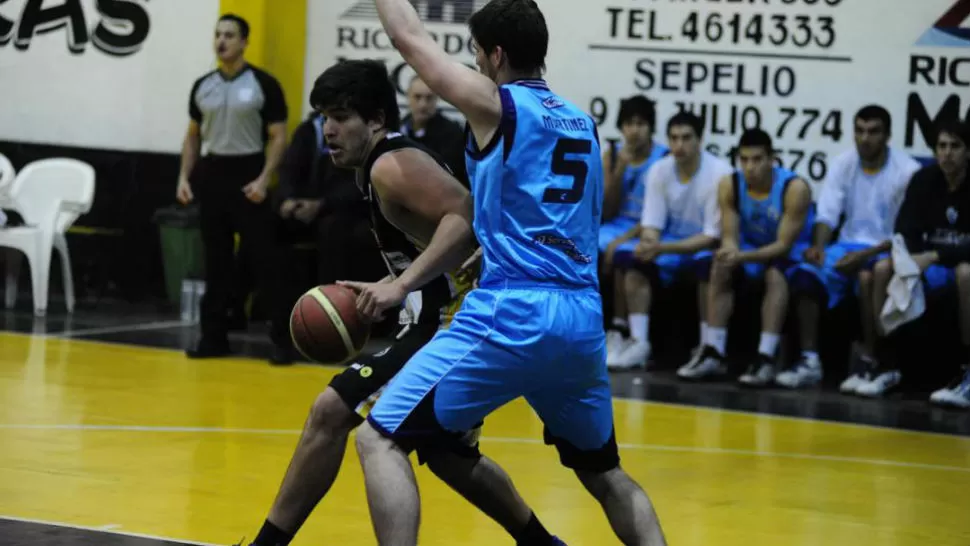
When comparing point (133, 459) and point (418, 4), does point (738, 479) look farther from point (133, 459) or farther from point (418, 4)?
point (418, 4)

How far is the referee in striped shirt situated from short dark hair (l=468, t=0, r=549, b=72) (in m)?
6.24

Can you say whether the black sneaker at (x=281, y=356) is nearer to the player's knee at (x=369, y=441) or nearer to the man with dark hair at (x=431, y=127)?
the man with dark hair at (x=431, y=127)

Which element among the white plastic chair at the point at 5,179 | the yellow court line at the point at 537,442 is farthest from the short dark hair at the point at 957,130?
the white plastic chair at the point at 5,179

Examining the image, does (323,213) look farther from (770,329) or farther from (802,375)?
(802,375)

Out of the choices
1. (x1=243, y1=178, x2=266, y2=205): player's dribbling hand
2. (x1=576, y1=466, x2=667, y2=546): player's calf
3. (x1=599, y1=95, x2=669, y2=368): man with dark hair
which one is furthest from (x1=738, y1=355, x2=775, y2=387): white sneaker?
(x1=576, y1=466, x2=667, y2=546): player's calf

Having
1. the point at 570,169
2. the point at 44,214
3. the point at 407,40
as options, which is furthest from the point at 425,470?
the point at 44,214

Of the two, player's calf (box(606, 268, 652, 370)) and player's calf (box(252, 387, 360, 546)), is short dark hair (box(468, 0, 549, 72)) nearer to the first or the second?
player's calf (box(252, 387, 360, 546))

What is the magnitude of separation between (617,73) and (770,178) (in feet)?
6.43

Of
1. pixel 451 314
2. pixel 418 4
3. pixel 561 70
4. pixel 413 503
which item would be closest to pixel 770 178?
pixel 561 70

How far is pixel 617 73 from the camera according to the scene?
12.2m

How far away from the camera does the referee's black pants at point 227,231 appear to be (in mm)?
10633

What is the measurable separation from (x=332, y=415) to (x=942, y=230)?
20.1 feet

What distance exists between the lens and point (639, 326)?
11.0m

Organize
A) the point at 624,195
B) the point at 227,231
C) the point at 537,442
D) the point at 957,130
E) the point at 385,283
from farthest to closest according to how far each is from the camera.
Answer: the point at 624,195, the point at 227,231, the point at 957,130, the point at 537,442, the point at 385,283
